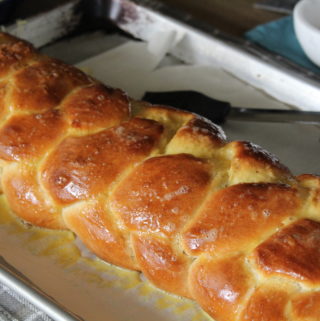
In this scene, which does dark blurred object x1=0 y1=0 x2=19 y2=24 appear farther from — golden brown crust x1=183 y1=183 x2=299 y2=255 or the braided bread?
golden brown crust x1=183 y1=183 x2=299 y2=255

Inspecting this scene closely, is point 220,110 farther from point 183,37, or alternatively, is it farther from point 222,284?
point 222,284

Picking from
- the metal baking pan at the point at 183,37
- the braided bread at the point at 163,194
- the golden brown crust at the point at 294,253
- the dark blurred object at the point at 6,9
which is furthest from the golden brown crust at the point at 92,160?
the dark blurred object at the point at 6,9

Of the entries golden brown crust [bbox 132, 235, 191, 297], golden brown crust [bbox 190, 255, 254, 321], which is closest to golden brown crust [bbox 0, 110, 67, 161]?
golden brown crust [bbox 132, 235, 191, 297]

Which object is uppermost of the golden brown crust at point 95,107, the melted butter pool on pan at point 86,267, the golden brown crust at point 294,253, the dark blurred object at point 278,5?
the golden brown crust at point 294,253

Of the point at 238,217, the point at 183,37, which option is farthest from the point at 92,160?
the point at 183,37

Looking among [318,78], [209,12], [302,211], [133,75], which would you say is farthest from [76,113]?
[209,12]

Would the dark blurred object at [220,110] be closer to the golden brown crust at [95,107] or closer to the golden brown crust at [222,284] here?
the golden brown crust at [95,107]
